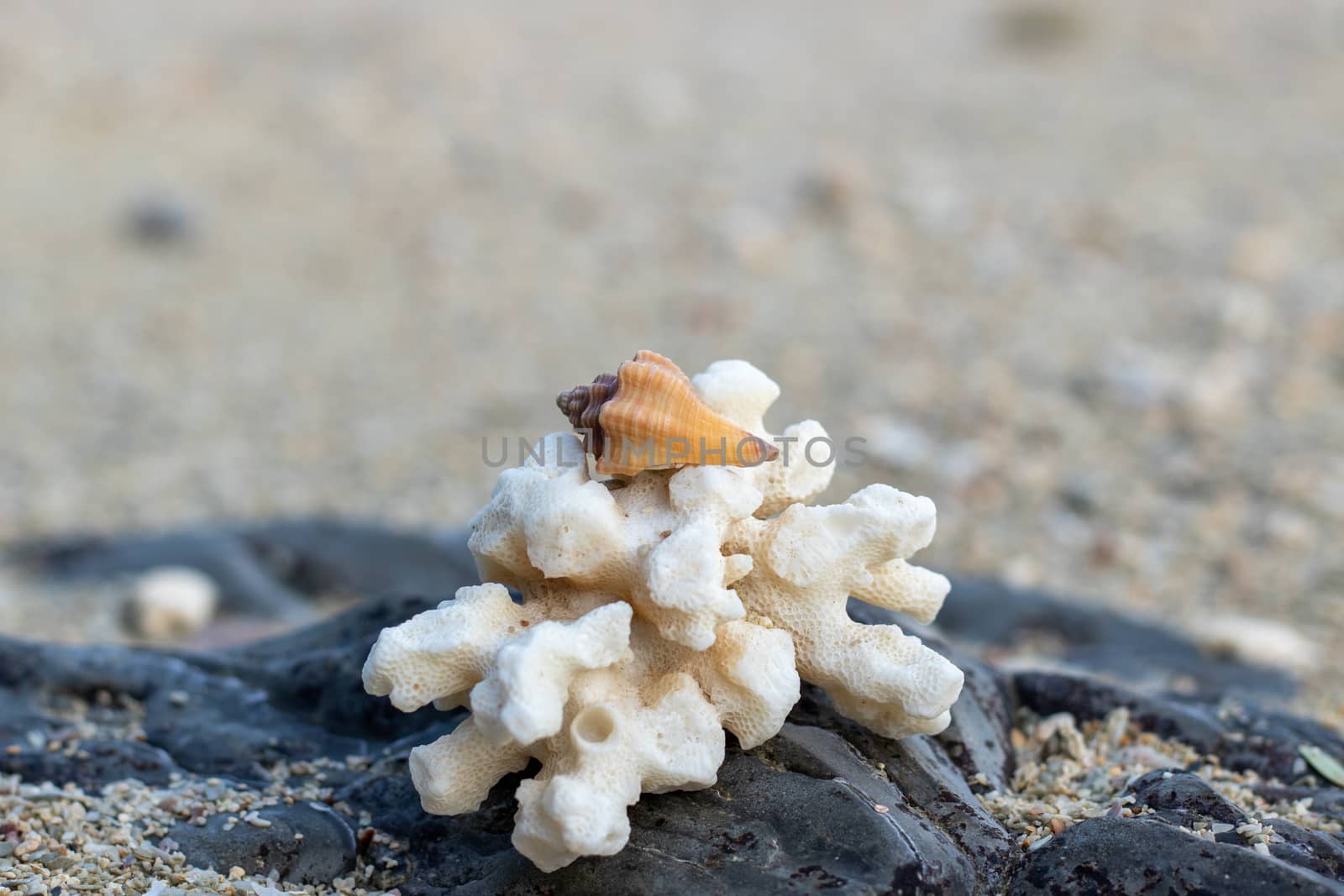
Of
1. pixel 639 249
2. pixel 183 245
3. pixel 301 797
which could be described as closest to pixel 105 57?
pixel 183 245

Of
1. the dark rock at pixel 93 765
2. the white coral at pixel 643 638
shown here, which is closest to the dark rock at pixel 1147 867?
the white coral at pixel 643 638

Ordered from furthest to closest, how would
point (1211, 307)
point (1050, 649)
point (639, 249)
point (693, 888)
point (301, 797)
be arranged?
point (639, 249), point (1211, 307), point (1050, 649), point (301, 797), point (693, 888)

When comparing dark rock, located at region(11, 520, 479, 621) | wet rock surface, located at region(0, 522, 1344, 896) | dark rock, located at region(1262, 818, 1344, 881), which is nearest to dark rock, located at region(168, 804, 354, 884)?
wet rock surface, located at region(0, 522, 1344, 896)

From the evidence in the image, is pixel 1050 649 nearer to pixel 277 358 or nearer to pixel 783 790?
pixel 783 790

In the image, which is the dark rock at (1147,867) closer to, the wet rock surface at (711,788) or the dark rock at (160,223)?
the wet rock surface at (711,788)

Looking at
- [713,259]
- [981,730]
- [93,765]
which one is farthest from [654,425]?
[713,259]

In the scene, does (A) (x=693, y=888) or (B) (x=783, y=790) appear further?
(B) (x=783, y=790)

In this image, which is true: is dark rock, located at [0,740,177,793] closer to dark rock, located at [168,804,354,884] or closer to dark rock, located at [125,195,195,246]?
dark rock, located at [168,804,354,884]
